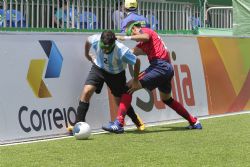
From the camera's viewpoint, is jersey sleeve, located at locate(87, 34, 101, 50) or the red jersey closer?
jersey sleeve, located at locate(87, 34, 101, 50)

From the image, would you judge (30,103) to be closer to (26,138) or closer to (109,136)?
(26,138)

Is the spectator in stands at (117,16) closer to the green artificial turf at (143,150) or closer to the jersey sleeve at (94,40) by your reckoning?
the jersey sleeve at (94,40)

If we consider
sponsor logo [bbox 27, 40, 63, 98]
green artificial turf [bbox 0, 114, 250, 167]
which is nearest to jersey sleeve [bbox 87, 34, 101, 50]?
sponsor logo [bbox 27, 40, 63, 98]

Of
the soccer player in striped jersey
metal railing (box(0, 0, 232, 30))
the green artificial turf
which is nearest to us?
the green artificial turf

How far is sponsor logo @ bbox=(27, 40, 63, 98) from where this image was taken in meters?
9.31

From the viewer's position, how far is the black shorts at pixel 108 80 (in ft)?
32.3

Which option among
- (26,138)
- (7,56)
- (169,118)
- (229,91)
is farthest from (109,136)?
(229,91)

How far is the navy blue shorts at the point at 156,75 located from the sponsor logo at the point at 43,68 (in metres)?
1.33

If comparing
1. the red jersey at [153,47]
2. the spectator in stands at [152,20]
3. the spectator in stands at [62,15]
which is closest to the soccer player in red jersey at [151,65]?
the red jersey at [153,47]

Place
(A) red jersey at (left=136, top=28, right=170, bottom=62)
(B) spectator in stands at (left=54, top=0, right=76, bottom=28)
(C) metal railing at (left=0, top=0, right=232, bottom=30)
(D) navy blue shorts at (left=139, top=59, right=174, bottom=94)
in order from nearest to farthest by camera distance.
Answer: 1. (D) navy blue shorts at (left=139, top=59, right=174, bottom=94)
2. (A) red jersey at (left=136, top=28, right=170, bottom=62)
3. (C) metal railing at (left=0, top=0, right=232, bottom=30)
4. (B) spectator in stands at (left=54, top=0, right=76, bottom=28)

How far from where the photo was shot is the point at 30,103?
922cm

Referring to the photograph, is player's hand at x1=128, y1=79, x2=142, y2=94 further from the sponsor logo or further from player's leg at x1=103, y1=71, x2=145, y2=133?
the sponsor logo

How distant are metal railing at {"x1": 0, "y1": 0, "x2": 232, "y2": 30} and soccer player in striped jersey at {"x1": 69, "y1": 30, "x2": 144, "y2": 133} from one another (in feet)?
11.6

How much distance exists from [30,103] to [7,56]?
2.54 ft
